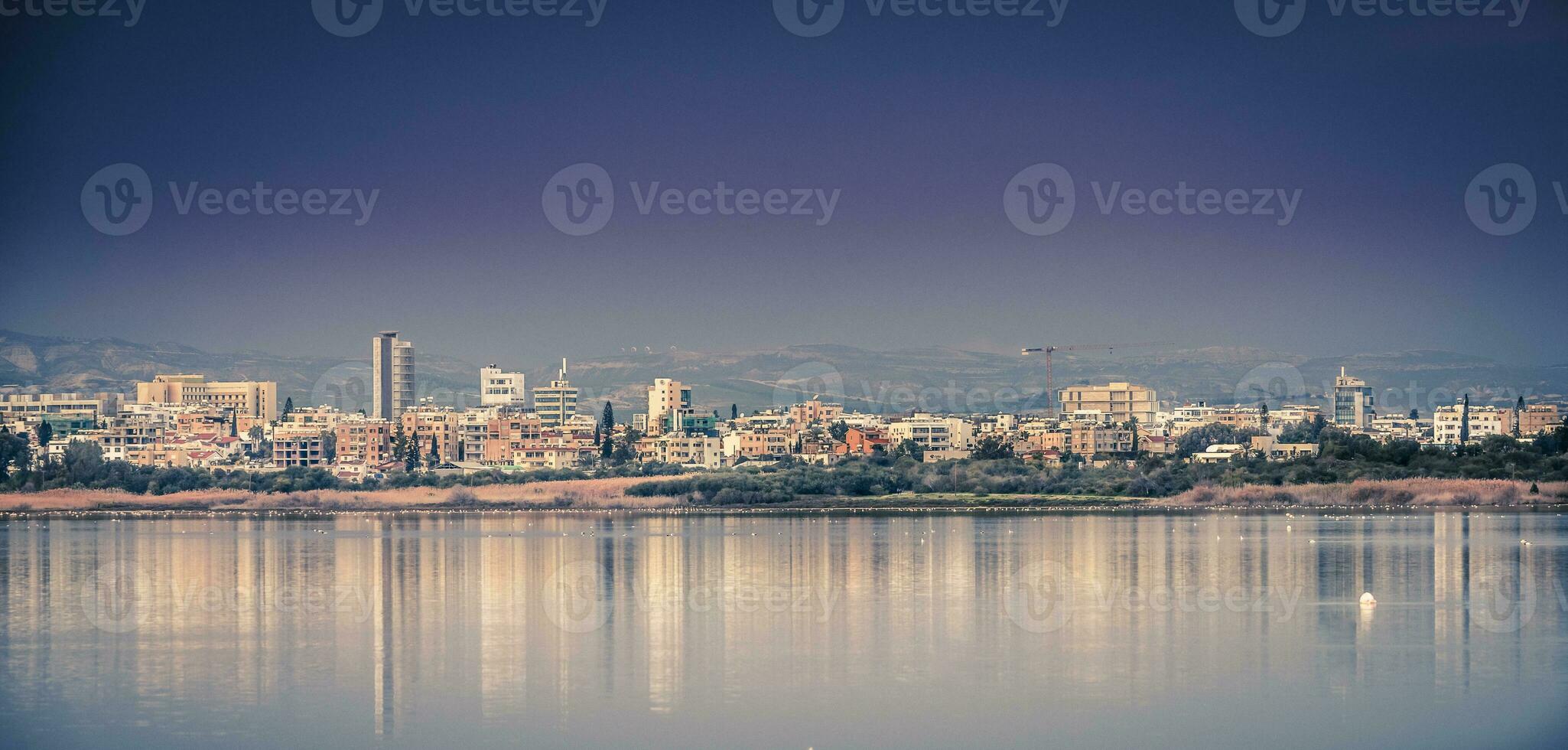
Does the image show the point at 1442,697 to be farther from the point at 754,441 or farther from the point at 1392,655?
the point at 754,441

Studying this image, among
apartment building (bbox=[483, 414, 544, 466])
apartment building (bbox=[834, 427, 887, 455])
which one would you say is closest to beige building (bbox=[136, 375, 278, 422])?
apartment building (bbox=[483, 414, 544, 466])

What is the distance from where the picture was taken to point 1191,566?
96.6 feet

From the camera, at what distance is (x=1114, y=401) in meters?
149

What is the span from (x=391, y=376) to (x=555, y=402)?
18218 mm

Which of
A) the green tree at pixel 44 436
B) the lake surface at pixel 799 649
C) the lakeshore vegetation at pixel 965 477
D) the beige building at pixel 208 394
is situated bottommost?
the lakeshore vegetation at pixel 965 477

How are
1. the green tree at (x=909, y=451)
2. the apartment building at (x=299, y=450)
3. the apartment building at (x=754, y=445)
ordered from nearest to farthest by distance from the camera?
the green tree at (x=909, y=451)
the apartment building at (x=754, y=445)
the apartment building at (x=299, y=450)

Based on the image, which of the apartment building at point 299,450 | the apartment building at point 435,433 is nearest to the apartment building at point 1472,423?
the apartment building at point 435,433

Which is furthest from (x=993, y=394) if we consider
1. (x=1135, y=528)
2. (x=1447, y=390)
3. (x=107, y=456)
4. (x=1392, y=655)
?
(x=1392, y=655)

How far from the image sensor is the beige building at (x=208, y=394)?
5763 inches

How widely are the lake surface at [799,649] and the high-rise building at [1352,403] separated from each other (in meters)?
110

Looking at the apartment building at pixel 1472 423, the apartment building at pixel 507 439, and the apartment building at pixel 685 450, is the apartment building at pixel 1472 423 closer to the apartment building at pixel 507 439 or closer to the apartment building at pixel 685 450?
the apartment building at pixel 685 450

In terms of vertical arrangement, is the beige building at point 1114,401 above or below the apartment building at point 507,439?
above

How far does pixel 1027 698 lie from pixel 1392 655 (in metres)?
4.50

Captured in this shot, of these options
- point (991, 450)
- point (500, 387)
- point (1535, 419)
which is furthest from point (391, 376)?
point (1535, 419)
